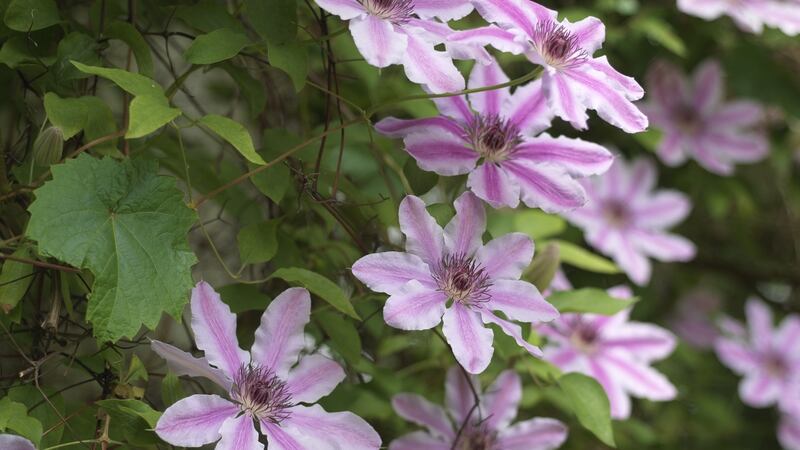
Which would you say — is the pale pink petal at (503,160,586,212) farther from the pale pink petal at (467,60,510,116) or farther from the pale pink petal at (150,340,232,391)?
the pale pink petal at (150,340,232,391)

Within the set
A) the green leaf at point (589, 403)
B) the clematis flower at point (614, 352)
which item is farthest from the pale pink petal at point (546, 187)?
the clematis flower at point (614, 352)

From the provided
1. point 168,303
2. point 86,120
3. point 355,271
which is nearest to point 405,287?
point 355,271

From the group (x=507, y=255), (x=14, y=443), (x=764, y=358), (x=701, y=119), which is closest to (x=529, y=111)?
(x=507, y=255)

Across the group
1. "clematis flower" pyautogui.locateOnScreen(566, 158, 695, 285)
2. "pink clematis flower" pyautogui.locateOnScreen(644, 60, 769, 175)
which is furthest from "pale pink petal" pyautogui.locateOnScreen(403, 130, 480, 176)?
"pink clematis flower" pyautogui.locateOnScreen(644, 60, 769, 175)

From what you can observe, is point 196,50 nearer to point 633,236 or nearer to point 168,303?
point 168,303

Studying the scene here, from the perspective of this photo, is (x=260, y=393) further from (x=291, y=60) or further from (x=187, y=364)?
(x=291, y=60)
